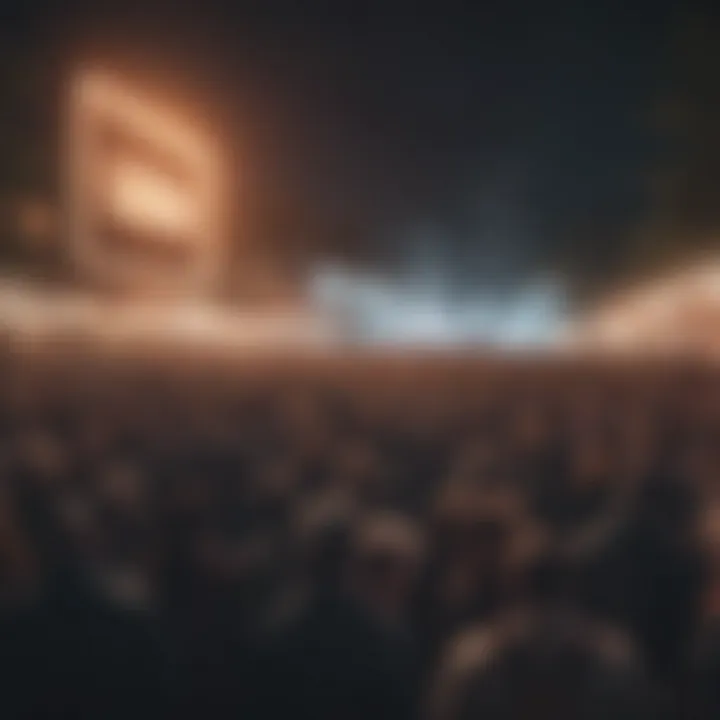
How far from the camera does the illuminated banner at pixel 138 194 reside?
1.04 m

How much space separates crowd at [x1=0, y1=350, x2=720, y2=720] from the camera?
1.03 m

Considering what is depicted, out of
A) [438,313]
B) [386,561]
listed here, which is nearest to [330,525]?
[386,561]

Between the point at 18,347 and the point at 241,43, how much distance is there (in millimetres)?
340

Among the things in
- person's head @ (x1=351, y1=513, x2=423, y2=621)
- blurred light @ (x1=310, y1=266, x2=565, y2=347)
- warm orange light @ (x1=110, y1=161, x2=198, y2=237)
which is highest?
warm orange light @ (x1=110, y1=161, x2=198, y2=237)

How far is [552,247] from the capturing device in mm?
1075

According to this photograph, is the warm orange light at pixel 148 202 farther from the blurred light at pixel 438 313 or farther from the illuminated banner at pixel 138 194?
the blurred light at pixel 438 313

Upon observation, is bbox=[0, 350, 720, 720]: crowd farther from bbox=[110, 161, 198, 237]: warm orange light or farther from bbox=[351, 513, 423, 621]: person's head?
bbox=[110, 161, 198, 237]: warm orange light

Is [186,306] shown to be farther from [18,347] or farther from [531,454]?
[531,454]

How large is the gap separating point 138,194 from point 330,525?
332mm

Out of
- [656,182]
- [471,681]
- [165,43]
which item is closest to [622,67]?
[656,182]

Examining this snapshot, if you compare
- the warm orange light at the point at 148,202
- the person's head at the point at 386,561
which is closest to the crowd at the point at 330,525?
the person's head at the point at 386,561

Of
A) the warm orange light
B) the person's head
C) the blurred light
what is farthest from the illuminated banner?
the person's head

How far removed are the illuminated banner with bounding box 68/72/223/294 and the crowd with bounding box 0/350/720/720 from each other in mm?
87

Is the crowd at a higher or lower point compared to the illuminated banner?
lower
